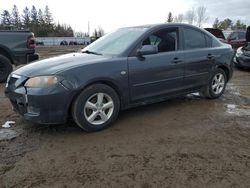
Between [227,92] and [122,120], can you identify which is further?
[227,92]

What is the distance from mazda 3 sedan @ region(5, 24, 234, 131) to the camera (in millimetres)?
3988

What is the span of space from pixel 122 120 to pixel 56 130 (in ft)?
3.61

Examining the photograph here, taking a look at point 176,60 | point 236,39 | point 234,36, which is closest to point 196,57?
point 176,60

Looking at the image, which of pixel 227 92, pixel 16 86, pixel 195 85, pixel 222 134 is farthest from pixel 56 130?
pixel 227 92

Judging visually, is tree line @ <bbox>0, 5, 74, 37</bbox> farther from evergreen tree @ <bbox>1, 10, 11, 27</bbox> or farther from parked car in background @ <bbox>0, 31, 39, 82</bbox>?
parked car in background @ <bbox>0, 31, 39, 82</bbox>

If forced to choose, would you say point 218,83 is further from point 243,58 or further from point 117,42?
point 243,58

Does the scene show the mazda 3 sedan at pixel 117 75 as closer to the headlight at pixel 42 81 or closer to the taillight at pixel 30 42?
the headlight at pixel 42 81

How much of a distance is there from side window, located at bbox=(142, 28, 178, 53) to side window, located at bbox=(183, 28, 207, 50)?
245mm

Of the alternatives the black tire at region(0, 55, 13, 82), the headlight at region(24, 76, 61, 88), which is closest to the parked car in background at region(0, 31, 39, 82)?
the black tire at region(0, 55, 13, 82)

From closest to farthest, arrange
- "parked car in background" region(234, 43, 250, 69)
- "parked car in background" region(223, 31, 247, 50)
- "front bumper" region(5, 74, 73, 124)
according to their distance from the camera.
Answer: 1. "front bumper" region(5, 74, 73, 124)
2. "parked car in background" region(234, 43, 250, 69)
3. "parked car in background" region(223, 31, 247, 50)

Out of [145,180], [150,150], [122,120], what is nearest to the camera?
[145,180]

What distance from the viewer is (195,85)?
5.68 m

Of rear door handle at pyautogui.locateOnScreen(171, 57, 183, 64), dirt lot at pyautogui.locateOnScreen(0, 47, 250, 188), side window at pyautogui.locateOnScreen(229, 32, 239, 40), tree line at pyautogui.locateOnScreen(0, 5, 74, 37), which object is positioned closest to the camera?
dirt lot at pyautogui.locateOnScreen(0, 47, 250, 188)

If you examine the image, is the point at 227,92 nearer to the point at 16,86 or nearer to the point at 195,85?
the point at 195,85
